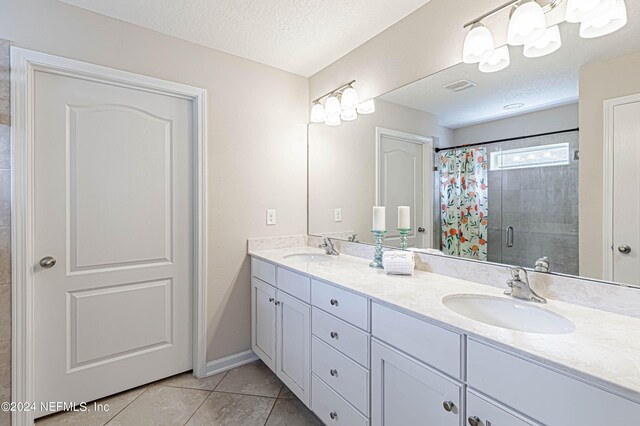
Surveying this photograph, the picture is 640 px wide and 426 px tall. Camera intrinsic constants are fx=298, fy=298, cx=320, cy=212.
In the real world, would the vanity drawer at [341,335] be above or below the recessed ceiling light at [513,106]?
below

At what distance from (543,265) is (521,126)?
1.99ft

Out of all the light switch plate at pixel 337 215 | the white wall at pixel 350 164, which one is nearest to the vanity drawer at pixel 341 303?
the white wall at pixel 350 164

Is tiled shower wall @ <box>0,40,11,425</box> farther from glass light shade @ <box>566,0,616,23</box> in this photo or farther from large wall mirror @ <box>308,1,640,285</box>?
glass light shade @ <box>566,0,616,23</box>

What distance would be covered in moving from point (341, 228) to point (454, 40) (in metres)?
1.35

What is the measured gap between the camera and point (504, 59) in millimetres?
1335

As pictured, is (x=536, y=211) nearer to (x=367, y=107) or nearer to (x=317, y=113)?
(x=367, y=107)

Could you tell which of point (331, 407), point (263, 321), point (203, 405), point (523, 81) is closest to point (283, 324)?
point (263, 321)

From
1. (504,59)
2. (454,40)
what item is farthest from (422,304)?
(454,40)

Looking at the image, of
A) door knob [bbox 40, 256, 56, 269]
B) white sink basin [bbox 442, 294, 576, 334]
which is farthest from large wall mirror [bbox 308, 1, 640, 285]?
door knob [bbox 40, 256, 56, 269]

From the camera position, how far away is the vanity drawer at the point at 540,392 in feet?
2.12

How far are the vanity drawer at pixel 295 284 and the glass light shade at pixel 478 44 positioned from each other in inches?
53.0

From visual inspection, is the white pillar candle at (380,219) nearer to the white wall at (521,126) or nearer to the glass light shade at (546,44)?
the white wall at (521,126)

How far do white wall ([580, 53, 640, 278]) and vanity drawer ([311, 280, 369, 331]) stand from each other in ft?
2.77

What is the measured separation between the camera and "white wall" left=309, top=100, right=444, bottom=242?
186 cm
